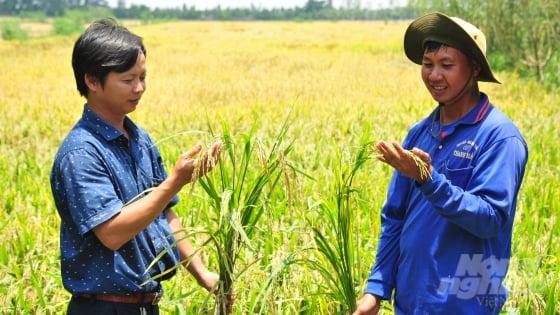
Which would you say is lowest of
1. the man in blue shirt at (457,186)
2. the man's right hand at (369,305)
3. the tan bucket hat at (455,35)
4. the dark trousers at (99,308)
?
the man's right hand at (369,305)

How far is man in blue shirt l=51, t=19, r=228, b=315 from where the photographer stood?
1904mm

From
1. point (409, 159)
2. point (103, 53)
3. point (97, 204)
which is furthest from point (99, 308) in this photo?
point (409, 159)

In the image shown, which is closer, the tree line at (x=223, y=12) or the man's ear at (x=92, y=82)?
the man's ear at (x=92, y=82)

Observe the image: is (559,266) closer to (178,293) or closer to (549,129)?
(178,293)

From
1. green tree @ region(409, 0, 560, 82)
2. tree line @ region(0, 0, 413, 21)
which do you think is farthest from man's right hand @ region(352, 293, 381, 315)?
tree line @ region(0, 0, 413, 21)

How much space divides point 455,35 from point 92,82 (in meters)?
1.09

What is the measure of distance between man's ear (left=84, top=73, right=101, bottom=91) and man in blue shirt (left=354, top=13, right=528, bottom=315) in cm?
86

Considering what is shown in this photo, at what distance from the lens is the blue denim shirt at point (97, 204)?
191 cm

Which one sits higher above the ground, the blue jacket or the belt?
the blue jacket

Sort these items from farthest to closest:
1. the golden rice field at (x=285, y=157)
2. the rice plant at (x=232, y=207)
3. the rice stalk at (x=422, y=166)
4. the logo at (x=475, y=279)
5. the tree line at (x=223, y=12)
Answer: the tree line at (x=223, y=12)
the golden rice field at (x=285, y=157)
the rice plant at (x=232, y=207)
the logo at (x=475, y=279)
the rice stalk at (x=422, y=166)

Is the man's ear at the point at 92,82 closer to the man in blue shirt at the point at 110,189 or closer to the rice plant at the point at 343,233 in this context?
the man in blue shirt at the point at 110,189

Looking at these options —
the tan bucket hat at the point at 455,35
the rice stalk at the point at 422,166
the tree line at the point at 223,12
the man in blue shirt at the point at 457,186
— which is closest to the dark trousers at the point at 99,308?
the man in blue shirt at the point at 457,186

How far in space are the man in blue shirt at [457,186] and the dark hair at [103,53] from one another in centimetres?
80

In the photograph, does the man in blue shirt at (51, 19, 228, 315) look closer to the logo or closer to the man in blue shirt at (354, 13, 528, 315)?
the man in blue shirt at (354, 13, 528, 315)
